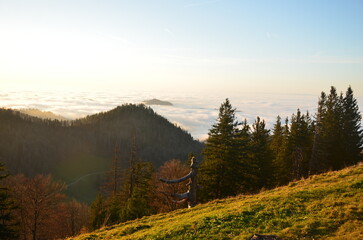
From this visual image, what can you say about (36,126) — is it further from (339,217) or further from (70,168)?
(339,217)

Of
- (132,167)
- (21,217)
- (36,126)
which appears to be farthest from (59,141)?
(132,167)

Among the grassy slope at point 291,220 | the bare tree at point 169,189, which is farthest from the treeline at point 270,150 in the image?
the grassy slope at point 291,220

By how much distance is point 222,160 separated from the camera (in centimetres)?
3250

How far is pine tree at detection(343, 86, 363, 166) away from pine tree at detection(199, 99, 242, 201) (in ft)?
65.9

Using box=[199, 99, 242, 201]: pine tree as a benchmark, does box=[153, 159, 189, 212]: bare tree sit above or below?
below

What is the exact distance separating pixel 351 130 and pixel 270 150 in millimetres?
15207

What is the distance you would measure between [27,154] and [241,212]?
186 meters

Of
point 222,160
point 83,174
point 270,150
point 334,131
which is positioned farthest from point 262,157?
point 83,174

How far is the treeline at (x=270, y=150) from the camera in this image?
107 ft

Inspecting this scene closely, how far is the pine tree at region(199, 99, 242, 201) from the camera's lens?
32.3 meters

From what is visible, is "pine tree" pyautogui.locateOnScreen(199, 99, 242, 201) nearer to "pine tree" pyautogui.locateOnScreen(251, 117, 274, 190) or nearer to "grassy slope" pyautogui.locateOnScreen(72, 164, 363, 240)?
"pine tree" pyautogui.locateOnScreen(251, 117, 274, 190)

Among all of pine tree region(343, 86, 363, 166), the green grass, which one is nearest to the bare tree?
pine tree region(343, 86, 363, 166)

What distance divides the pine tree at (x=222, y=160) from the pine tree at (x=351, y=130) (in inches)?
790

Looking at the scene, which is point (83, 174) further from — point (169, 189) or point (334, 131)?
point (334, 131)
